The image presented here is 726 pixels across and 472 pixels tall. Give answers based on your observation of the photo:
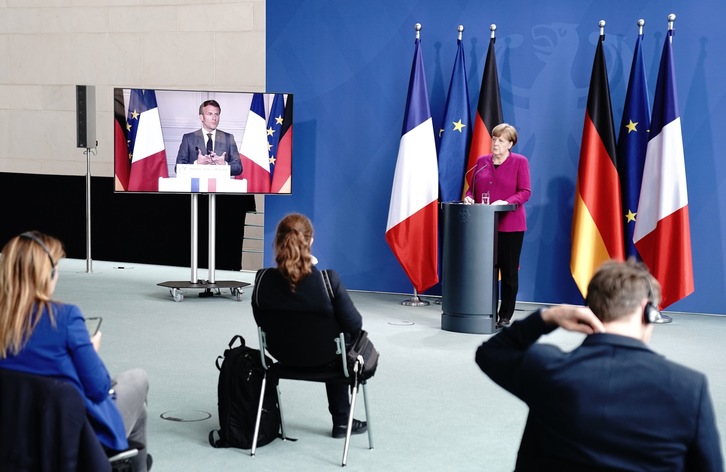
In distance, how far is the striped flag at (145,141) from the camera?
7.75 meters

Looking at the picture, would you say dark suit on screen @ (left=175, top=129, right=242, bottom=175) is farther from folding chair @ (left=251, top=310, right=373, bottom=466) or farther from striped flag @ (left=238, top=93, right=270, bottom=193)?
folding chair @ (left=251, top=310, right=373, bottom=466)

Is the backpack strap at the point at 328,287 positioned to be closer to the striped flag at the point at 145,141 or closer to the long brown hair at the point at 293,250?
the long brown hair at the point at 293,250

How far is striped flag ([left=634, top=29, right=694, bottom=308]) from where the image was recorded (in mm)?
7047

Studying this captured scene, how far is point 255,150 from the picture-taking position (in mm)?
7949

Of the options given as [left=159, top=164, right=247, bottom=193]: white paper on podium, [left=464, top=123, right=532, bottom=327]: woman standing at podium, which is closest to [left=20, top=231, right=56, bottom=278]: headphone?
[left=464, top=123, right=532, bottom=327]: woman standing at podium

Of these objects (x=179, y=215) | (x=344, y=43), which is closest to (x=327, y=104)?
(x=344, y=43)

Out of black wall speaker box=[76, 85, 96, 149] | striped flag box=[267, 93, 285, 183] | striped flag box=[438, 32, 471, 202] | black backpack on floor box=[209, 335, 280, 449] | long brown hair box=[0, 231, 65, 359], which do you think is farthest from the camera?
black wall speaker box=[76, 85, 96, 149]

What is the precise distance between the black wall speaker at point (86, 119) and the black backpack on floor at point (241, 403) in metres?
6.27

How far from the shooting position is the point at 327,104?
8.52 m

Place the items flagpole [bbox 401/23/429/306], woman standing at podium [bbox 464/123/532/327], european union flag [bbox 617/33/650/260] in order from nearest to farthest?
woman standing at podium [bbox 464/123/532/327], european union flag [bbox 617/33/650/260], flagpole [bbox 401/23/429/306]

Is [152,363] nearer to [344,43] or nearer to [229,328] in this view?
[229,328]

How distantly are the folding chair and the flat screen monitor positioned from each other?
14.0 feet

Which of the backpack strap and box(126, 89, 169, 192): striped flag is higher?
box(126, 89, 169, 192): striped flag

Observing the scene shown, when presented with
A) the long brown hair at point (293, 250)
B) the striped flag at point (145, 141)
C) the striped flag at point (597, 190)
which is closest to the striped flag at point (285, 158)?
the striped flag at point (145, 141)
